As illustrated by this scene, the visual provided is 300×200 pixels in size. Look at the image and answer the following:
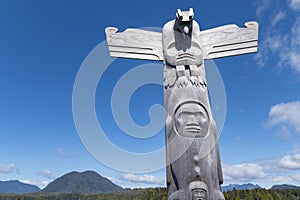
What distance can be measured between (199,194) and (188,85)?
1.41 metres

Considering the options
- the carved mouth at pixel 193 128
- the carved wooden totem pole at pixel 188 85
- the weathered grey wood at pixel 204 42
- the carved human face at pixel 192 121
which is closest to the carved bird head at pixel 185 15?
the carved wooden totem pole at pixel 188 85

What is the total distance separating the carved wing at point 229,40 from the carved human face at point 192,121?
1.10 metres

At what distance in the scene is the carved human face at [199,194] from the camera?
2.79 metres

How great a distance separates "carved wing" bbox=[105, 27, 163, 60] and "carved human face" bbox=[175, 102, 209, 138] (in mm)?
1064

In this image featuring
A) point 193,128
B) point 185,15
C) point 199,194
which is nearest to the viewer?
point 199,194

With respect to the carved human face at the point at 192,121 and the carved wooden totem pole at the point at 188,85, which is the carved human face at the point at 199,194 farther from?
the carved human face at the point at 192,121

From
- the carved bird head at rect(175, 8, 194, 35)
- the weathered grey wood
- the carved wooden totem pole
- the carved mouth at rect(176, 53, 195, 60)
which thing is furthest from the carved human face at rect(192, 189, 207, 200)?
the carved bird head at rect(175, 8, 194, 35)

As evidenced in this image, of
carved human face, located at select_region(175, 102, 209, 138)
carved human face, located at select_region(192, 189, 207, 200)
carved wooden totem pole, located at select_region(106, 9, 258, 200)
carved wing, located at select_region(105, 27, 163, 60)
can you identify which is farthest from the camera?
A: carved wing, located at select_region(105, 27, 163, 60)

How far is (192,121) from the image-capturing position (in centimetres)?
314

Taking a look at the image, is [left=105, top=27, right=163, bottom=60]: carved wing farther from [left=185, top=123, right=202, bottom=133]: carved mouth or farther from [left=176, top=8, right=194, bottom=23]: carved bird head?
[left=185, top=123, right=202, bottom=133]: carved mouth

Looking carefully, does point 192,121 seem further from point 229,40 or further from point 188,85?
point 229,40

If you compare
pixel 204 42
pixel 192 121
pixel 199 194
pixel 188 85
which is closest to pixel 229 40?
pixel 204 42

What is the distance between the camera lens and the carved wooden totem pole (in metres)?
2.92

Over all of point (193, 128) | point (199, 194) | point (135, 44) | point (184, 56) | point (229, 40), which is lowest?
point (199, 194)
